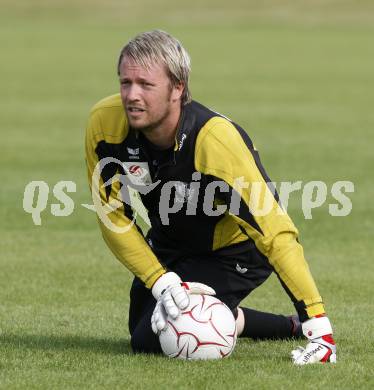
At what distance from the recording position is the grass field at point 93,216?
7.20 m

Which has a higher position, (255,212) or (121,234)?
(255,212)

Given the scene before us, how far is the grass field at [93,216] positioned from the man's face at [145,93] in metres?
1.58

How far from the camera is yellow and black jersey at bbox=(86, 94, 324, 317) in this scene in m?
7.08

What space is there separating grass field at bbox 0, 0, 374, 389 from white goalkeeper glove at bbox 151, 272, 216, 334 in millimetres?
284

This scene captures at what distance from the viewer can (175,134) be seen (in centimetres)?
728

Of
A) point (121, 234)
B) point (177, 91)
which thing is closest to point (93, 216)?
point (121, 234)

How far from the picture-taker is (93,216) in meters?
14.1

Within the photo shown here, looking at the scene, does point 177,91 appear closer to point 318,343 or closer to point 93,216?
point 318,343

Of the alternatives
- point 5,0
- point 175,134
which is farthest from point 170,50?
point 5,0

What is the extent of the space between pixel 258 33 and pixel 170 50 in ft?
141

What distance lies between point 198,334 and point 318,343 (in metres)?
0.80

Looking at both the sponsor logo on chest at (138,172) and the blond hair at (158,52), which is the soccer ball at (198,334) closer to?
the sponsor logo on chest at (138,172)

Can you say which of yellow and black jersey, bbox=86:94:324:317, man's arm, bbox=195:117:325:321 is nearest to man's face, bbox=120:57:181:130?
yellow and black jersey, bbox=86:94:324:317

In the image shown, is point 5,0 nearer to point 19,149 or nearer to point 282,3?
point 282,3
